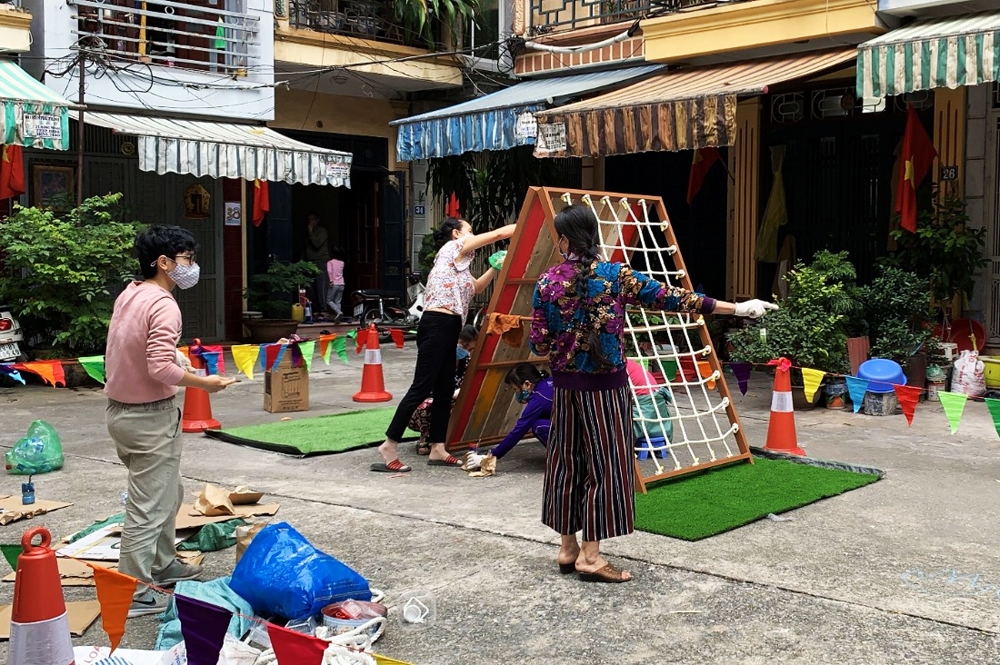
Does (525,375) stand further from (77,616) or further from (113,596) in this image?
(113,596)

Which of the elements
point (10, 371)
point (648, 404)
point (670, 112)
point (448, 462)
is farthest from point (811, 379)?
point (10, 371)

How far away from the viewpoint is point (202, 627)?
3.56 metres

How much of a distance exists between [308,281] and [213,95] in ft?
10.4

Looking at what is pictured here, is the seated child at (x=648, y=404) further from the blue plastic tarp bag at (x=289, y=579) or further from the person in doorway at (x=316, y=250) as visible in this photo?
the person in doorway at (x=316, y=250)

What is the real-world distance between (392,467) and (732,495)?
2.29 metres

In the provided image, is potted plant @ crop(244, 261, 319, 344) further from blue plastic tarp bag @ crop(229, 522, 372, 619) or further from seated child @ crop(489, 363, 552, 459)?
blue plastic tarp bag @ crop(229, 522, 372, 619)

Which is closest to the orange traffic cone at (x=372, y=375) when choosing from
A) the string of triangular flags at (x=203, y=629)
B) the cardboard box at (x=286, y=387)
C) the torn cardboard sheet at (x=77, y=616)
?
the cardboard box at (x=286, y=387)

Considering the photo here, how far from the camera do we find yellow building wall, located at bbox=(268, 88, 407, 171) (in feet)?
59.7

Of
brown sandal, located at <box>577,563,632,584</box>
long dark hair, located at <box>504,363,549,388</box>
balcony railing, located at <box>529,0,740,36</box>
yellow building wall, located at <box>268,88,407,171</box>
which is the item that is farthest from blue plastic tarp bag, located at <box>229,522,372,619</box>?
yellow building wall, located at <box>268,88,407,171</box>

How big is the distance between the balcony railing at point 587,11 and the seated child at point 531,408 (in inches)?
271

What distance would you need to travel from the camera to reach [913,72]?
9.73 m

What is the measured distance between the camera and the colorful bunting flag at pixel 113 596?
3.81 metres

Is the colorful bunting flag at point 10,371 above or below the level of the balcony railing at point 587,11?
below

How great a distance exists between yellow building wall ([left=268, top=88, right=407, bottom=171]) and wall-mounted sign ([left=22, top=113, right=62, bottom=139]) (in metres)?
5.42
